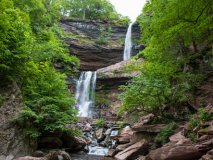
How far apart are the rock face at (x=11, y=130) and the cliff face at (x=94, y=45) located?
71.0 feet

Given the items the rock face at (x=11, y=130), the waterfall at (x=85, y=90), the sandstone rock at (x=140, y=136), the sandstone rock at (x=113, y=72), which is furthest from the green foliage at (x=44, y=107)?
the sandstone rock at (x=113, y=72)

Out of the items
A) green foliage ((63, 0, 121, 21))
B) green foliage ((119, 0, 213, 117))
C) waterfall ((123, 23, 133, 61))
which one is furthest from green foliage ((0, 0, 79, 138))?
green foliage ((63, 0, 121, 21))

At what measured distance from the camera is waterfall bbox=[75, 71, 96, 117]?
23.2 meters

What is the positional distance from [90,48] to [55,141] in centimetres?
2252

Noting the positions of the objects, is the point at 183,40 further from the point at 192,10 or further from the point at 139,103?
the point at 139,103

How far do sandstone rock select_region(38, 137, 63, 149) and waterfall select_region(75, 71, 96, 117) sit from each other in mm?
13862

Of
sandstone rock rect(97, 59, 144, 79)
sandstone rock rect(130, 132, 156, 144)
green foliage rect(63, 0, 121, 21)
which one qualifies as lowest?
sandstone rock rect(130, 132, 156, 144)

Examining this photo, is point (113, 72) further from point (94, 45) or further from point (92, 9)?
point (92, 9)

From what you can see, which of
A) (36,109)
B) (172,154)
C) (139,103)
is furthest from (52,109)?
(172,154)

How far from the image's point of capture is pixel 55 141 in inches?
336

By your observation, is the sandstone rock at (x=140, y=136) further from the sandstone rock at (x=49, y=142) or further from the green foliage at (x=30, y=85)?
the sandstone rock at (x=49, y=142)

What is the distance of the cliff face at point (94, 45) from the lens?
28547 mm

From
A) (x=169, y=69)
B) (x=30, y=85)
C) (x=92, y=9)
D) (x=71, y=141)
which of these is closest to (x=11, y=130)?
(x=30, y=85)

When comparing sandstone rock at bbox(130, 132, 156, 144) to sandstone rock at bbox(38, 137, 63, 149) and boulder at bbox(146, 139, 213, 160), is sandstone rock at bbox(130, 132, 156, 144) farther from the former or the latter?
sandstone rock at bbox(38, 137, 63, 149)
